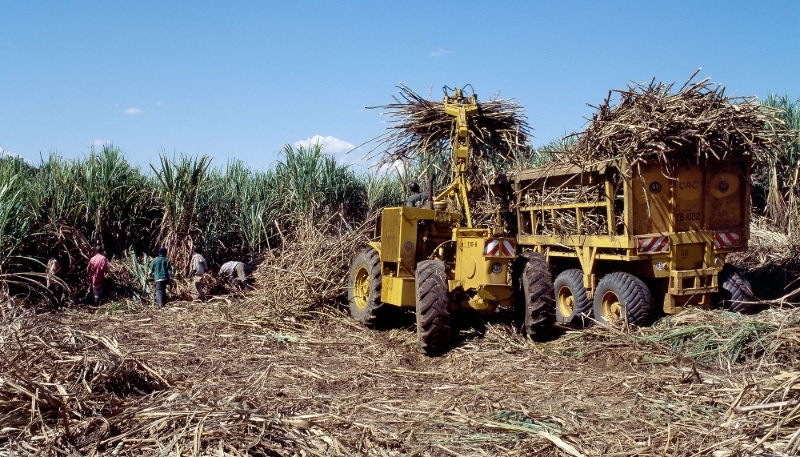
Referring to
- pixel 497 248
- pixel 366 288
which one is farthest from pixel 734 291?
pixel 366 288

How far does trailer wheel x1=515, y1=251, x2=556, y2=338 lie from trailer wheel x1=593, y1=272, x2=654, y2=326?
0.97 meters

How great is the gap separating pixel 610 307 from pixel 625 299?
1.62 ft

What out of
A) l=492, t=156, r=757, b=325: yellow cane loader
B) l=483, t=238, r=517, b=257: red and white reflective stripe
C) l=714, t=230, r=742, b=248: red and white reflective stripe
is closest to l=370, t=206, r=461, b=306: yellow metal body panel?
l=483, t=238, r=517, b=257: red and white reflective stripe

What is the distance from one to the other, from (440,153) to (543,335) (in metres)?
3.14

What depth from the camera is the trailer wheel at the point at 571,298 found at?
28.7ft

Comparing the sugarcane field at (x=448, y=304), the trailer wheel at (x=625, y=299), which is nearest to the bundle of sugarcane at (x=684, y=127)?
the sugarcane field at (x=448, y=304)

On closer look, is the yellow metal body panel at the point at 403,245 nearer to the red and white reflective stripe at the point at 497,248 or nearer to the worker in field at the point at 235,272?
the red and white reflective stripe at the point at 497,248

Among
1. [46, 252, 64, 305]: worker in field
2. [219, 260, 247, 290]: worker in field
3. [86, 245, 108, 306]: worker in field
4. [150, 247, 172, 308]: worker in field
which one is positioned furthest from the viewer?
[219, 260, 247, 290]: worker in field

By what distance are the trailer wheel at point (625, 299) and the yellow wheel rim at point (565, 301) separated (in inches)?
35.2

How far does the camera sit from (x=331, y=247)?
10.2 meters

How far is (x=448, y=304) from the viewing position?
7305 mm

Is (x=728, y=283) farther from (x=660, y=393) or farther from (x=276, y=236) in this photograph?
(x=276, y=236)

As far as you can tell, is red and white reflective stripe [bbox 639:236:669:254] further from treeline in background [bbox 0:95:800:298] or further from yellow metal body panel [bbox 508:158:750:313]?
treeline in background [bbox 0:95:800:298]

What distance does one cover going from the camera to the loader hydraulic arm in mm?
8148
